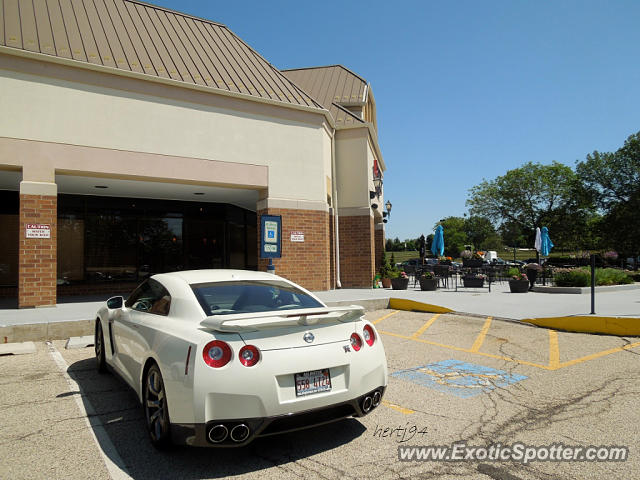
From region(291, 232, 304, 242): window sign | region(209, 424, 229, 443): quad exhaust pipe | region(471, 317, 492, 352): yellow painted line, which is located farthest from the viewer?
region(291, 232, 304, 242): window sign

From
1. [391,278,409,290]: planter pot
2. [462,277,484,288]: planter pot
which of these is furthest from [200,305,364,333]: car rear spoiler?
[462,277,484,288]: planter pot

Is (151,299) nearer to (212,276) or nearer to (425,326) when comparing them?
(212,276)

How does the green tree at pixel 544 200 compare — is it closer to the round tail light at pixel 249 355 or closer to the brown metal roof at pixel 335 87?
the brown metal roof at pixel 335 87

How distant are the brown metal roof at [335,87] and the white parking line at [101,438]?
1405cm

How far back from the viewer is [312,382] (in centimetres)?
331

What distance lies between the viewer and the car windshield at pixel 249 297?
12.8 ft

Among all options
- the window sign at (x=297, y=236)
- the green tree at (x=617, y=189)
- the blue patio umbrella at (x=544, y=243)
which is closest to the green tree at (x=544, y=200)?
the green tree at (x=617, y=189)

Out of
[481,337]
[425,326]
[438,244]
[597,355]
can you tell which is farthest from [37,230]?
[438,244]

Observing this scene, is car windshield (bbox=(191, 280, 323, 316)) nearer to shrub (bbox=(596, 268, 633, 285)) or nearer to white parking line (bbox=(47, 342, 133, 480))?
white parking line (bbox=(47, 342, 133, 480))

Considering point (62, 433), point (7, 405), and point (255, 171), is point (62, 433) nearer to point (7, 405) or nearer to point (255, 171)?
point (7, 405)

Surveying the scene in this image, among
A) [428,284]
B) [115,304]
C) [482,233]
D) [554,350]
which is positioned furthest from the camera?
[482,233]

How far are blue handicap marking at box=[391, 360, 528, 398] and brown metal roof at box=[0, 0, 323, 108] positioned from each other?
10428 millimetres

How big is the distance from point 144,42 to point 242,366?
523 inches

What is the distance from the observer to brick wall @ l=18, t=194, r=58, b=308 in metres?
10.3
